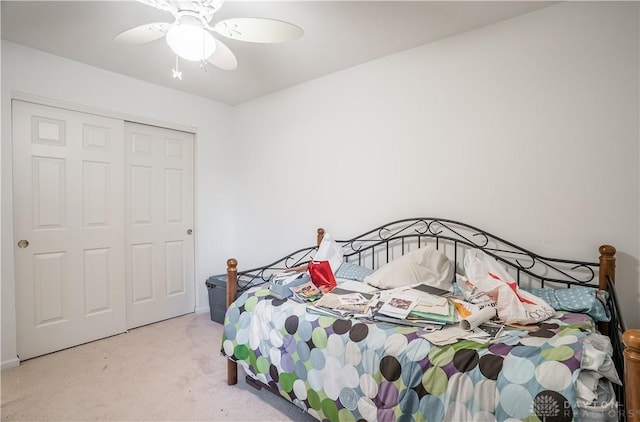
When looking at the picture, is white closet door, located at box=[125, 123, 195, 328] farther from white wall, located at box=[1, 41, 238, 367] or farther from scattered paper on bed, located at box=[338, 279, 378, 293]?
scattered paper on bed, located at box=[338, 279, 378, 293]

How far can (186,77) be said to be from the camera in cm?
295

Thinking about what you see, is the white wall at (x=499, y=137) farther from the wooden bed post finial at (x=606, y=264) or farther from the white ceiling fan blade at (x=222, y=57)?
the white ceiling fan blade at (x=222, y=57)

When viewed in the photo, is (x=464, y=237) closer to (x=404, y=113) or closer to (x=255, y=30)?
(x=404, y=113)

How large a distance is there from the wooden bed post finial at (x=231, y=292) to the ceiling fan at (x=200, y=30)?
1.25 m

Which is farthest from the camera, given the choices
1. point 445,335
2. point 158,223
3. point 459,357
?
point 158,223

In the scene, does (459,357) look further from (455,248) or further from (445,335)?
(455,248)

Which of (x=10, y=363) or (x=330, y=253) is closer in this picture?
(x=10, y=363)

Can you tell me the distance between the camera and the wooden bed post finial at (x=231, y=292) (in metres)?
2.11

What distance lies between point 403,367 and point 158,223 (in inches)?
110

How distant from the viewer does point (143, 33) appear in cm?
164

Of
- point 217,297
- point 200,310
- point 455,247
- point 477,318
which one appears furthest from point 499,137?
point 200,310

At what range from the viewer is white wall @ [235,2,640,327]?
5.72 ft

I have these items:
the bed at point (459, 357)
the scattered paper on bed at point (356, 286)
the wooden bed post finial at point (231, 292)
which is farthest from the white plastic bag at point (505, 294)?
the wooden bed post finial at point (231, 292)

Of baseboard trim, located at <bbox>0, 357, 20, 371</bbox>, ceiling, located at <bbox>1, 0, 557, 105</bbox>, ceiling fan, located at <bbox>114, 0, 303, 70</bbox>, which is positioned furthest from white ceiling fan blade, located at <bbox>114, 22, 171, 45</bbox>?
baseboard trim, located at <bbox>0, 357, 20, 371</bbox>
